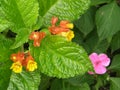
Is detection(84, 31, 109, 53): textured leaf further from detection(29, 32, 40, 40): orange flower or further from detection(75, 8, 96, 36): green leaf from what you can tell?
detection(29, 32, 40, 40): orange flower

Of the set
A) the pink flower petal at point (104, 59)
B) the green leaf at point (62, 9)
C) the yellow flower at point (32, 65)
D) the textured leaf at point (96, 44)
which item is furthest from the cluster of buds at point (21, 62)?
the textured leaf at point (96, 44)

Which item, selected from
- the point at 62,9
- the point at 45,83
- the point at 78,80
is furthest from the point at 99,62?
the point at 62,9

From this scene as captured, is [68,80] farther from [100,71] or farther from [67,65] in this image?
[67,65]

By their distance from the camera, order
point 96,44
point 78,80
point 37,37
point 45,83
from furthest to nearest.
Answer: point 96,44
point 45,83
point 78,80
point 37,37

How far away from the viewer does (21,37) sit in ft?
2.74

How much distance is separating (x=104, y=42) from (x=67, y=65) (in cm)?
65

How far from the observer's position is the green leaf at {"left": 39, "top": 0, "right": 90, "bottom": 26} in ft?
3.28

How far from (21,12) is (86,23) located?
517mm

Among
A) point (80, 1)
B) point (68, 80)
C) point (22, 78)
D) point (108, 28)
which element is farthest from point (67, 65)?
point (108, 28)

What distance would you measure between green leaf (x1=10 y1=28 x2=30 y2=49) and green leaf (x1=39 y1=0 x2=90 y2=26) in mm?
149

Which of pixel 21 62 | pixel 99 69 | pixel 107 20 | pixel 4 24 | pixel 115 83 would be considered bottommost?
pixel 115 83

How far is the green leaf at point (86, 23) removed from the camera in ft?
4.51

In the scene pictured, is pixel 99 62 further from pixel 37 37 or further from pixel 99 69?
pixel 37 37

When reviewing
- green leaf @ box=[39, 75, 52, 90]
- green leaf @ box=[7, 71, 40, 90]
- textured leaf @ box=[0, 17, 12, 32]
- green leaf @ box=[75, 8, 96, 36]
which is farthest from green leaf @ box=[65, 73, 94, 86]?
textured leaf @ box=[0, 17, 12, 32]
